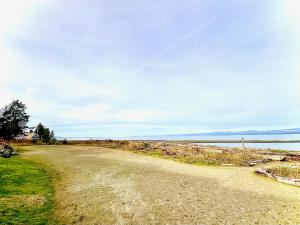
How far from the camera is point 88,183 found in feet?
47.1

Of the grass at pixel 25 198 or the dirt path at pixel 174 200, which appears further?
the dirt path at pixel 174 200

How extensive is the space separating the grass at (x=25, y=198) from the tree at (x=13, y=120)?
49.7 m

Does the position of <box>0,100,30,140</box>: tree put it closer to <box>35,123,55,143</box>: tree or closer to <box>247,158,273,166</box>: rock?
<box>35,123,55,143</box>: tree

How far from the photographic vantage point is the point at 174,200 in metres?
10.8

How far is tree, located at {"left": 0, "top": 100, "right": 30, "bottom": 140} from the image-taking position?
6022 cm

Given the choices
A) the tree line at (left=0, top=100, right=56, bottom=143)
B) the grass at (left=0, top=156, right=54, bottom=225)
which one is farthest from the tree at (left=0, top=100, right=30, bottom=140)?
the grass at (left=0, top=156, right=54, bottom=225)

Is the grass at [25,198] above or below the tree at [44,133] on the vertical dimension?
below

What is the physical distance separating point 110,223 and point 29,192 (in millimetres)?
5664

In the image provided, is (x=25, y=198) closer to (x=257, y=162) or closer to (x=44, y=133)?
(x=257, y=162)

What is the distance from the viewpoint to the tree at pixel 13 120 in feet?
198

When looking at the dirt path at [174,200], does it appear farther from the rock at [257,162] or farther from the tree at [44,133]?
the tree at [44,133]

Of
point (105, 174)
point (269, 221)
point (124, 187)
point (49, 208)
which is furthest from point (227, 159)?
point (49, 208)

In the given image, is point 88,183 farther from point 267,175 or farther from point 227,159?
point 227,159

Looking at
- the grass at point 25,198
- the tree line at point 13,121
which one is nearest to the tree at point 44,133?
the tree line at point 13,121
